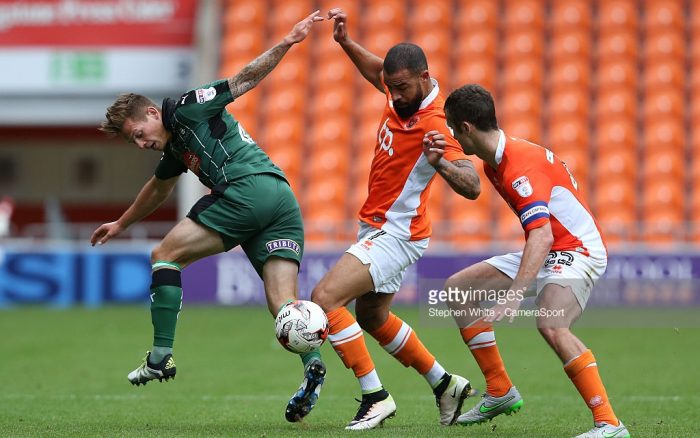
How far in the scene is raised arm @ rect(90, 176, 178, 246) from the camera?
7348 millimetres

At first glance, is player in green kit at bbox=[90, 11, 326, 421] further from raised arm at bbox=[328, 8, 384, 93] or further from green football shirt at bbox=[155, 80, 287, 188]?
raised arm at bbox=[328, 8, 384, 93]

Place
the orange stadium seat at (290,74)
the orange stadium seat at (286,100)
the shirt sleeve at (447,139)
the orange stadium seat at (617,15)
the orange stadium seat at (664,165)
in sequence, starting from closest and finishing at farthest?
the shirt sleeve at (447,139)
the orange stadium seat at (664,165)
the orange stadium seat at (286,100)
the orange stadium seat at (617,15)
the orange stadium seat at (290,74)

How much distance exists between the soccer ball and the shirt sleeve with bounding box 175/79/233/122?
1.25 metres

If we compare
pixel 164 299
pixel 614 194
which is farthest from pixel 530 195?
pixel 614 194

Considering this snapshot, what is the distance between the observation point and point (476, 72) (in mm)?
19406

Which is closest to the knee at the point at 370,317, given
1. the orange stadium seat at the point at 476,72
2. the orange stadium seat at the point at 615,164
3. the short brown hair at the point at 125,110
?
the short brown hair at the point at 125,110

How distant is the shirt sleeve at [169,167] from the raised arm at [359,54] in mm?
1272

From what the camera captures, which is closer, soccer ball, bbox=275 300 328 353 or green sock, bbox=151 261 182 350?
soccer ball, bbox=275 300 328 353

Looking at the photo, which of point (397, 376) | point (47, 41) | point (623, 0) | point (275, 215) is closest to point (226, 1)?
point (47, 41)

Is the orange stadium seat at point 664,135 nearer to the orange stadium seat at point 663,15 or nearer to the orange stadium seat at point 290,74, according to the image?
the orange stadium seat at point 663,15

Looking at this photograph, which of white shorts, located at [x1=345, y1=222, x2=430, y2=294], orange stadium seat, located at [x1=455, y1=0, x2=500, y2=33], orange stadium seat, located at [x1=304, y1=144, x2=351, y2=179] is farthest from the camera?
orange stadium seat, located at [x1=455, y1=0, x2=500, y2=33]

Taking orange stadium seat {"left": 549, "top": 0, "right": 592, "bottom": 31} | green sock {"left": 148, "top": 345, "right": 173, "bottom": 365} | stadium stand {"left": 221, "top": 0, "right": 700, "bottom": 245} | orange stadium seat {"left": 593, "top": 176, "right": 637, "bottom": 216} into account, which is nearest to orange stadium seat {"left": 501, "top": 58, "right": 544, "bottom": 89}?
stadium stand {"left": 221, "top": 0, "right": 700, "bottom": 245}

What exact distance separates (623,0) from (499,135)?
14.8m

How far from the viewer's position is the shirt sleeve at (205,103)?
22.3 feet
